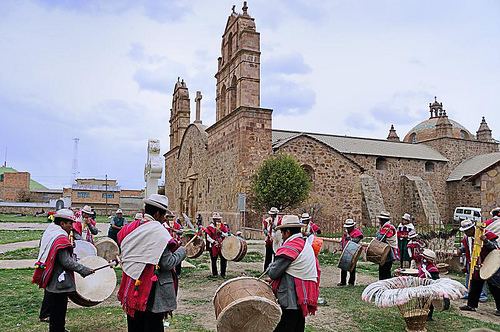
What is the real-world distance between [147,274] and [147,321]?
0.51 meters

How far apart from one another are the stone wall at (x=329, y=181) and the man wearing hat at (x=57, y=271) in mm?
20161

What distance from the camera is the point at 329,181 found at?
2658 cm

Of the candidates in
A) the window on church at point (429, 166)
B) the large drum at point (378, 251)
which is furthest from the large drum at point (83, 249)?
the window on church at point (429, 166)

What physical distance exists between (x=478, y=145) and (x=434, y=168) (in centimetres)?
698

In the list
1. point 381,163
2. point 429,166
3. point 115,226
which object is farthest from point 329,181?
point 115,226

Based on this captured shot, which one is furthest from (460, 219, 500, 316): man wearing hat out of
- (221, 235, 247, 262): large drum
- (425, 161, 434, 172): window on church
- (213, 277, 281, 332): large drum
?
(425, 161, 434, 172): window on church

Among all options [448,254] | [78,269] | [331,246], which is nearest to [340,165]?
[331,246]

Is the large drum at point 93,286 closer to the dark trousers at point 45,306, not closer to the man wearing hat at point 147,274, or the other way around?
the dark trousers at point 45,306

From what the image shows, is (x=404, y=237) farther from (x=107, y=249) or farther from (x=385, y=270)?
(x=107, y=249)

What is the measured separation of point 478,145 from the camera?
41.4 metres

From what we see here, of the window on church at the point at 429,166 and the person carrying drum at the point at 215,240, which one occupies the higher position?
the window on church at the point at 429,166

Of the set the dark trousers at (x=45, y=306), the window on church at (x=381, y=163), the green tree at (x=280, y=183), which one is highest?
the window on church at (x=381, y=163)

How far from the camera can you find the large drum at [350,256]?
410 inches

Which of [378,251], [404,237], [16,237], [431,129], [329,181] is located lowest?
[16,237]
